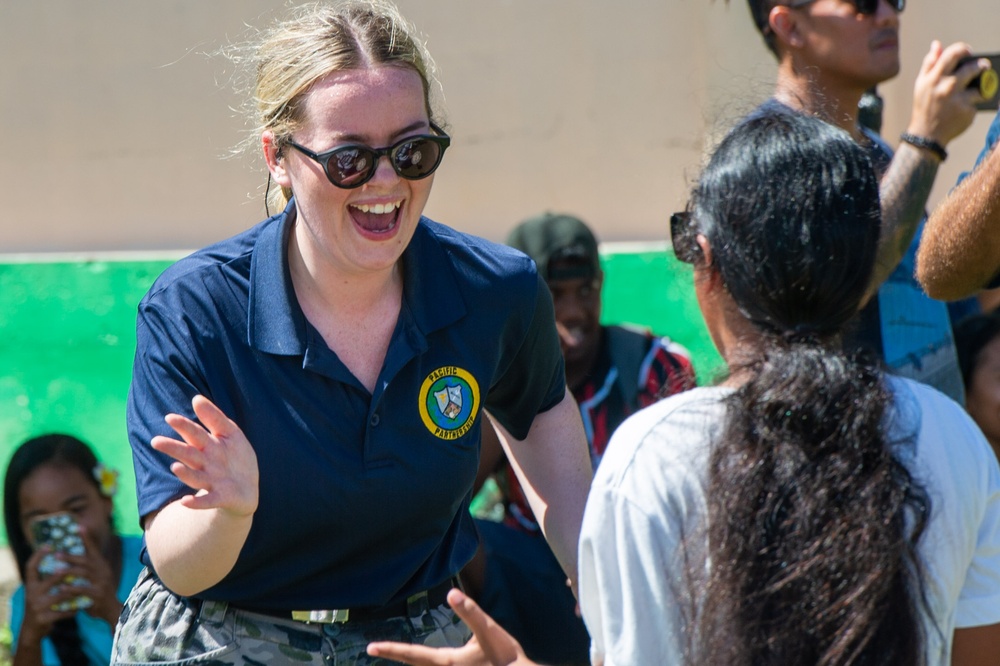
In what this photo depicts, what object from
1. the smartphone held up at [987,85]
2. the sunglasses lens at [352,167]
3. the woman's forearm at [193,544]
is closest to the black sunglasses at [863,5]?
the smartphone held up at [987,85]

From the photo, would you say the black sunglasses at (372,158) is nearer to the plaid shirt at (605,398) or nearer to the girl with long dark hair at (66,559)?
the plaid shirt at (605,398)

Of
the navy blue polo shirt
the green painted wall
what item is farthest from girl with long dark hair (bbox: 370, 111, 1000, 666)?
the green painted wall

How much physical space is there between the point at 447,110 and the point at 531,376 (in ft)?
9.95

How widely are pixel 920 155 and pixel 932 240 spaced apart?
0.35 metres

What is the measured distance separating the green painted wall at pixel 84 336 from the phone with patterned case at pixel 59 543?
1.30 metres

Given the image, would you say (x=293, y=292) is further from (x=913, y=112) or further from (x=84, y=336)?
(x=84, y=336)

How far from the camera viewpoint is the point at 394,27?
223cm

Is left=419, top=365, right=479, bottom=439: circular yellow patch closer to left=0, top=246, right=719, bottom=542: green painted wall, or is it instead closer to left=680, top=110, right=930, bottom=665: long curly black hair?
left=680, top=110, right=930, bottom=665: long curly black hair

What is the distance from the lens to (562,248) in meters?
4.19

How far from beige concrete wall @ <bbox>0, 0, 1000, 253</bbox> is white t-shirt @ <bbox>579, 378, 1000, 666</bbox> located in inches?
146

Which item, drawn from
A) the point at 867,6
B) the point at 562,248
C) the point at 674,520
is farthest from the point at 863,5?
the point at 674,520

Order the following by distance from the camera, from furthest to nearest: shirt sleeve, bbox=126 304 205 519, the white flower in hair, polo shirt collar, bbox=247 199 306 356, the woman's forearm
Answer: the white flower in hair, polo shirt collar, bbox=247 199 306 356, shirt sleeve, bbox=126 304 205 519, the woman's forearm

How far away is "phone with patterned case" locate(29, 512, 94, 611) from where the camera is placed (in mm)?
3660

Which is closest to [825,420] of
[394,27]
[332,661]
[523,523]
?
[332,661]
